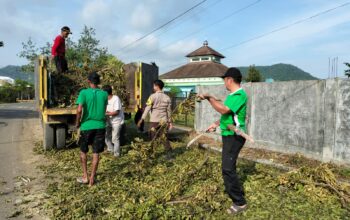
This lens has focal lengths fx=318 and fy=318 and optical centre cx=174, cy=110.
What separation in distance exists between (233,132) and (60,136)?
214 inches

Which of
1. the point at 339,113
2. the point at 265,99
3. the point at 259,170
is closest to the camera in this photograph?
the point at 259,170

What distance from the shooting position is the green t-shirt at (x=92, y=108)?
212 inches

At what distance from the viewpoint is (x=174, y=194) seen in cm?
500

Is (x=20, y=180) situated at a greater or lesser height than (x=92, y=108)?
lesser

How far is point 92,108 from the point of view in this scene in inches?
213

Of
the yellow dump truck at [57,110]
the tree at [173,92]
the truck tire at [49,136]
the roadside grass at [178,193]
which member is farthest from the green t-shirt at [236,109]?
the tree at [173,92]

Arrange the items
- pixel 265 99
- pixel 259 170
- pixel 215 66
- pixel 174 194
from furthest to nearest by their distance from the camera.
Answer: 1. pixel 215 66
2. pixel 265 99
3. pixel 259 170
4. pixel 174 194

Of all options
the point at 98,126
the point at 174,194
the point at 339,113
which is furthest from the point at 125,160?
the point at 339,113

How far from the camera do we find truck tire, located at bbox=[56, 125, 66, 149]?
26.9 feet

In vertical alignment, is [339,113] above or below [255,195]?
above

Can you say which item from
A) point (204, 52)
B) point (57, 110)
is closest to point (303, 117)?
point (57, 110)

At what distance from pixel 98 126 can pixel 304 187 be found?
364cm

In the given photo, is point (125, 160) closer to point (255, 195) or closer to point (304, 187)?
point (255, 195)

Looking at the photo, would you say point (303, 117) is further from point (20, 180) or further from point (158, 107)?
point (20, 180)
